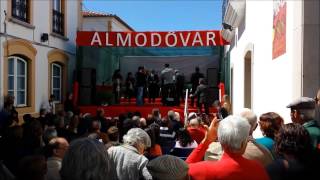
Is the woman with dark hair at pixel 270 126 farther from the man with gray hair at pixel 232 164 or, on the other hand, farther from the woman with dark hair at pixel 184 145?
the woman with dark hair at pixel 184 145

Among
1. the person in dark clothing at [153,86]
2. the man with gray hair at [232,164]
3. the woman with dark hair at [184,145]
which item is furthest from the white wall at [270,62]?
the person in dark clothing at [153,86]

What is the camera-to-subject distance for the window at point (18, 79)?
42.0ft

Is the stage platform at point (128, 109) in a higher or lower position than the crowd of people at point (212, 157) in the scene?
lower

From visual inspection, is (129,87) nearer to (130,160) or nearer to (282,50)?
(282,50)

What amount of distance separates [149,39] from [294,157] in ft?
46.9

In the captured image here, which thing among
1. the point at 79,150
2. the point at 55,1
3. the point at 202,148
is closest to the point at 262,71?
the point at 202,148

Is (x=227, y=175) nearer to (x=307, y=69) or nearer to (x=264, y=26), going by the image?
(x=307, y=69)

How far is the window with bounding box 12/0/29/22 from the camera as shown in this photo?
41.9 ft

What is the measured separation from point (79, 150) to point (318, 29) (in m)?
3.11

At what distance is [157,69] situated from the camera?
774 inches

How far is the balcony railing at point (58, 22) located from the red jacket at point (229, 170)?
45.8 ft

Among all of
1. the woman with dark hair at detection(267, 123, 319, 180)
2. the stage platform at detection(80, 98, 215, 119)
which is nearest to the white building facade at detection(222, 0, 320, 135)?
the woman with dark hair at detection(267, 123, 319, 180)

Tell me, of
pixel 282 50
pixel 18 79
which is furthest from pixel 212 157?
pixel 18 79

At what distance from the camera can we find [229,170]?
8.61ft
